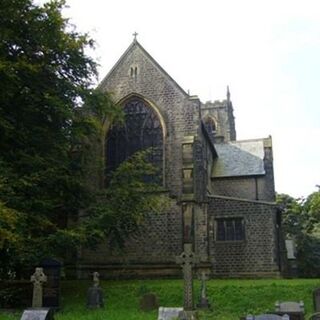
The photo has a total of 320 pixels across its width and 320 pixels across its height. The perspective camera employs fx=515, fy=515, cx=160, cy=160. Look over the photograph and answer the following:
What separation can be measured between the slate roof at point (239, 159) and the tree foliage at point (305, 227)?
321 inches

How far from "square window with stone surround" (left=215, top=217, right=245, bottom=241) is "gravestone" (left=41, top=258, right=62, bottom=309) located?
400 inches

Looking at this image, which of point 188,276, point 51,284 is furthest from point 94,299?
point 188,276

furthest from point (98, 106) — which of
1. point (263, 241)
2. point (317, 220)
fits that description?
point (317, 220)

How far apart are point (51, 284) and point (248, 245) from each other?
11.0m

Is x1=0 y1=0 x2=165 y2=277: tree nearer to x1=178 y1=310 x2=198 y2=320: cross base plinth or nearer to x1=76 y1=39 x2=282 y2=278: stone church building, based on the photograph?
x1=76 y1=39 x2=282 y2=278: stone church building

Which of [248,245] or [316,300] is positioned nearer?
[316,300]

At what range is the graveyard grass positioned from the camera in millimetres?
15438

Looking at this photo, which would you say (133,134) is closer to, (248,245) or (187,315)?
(248,245)

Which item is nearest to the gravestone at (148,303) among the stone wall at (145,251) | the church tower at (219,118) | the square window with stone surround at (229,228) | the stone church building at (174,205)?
the stone church building at (174,205)

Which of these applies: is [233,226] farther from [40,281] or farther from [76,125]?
[40,281]

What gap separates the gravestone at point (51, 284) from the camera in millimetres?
15969

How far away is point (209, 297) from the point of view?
58.6 feet

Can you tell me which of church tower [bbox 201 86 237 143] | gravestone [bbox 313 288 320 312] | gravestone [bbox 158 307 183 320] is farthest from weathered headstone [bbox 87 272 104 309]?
church tower [bbox 201 86 237 143]

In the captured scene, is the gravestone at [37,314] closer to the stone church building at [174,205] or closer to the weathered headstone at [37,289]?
the weathered headstone at [37,289]
